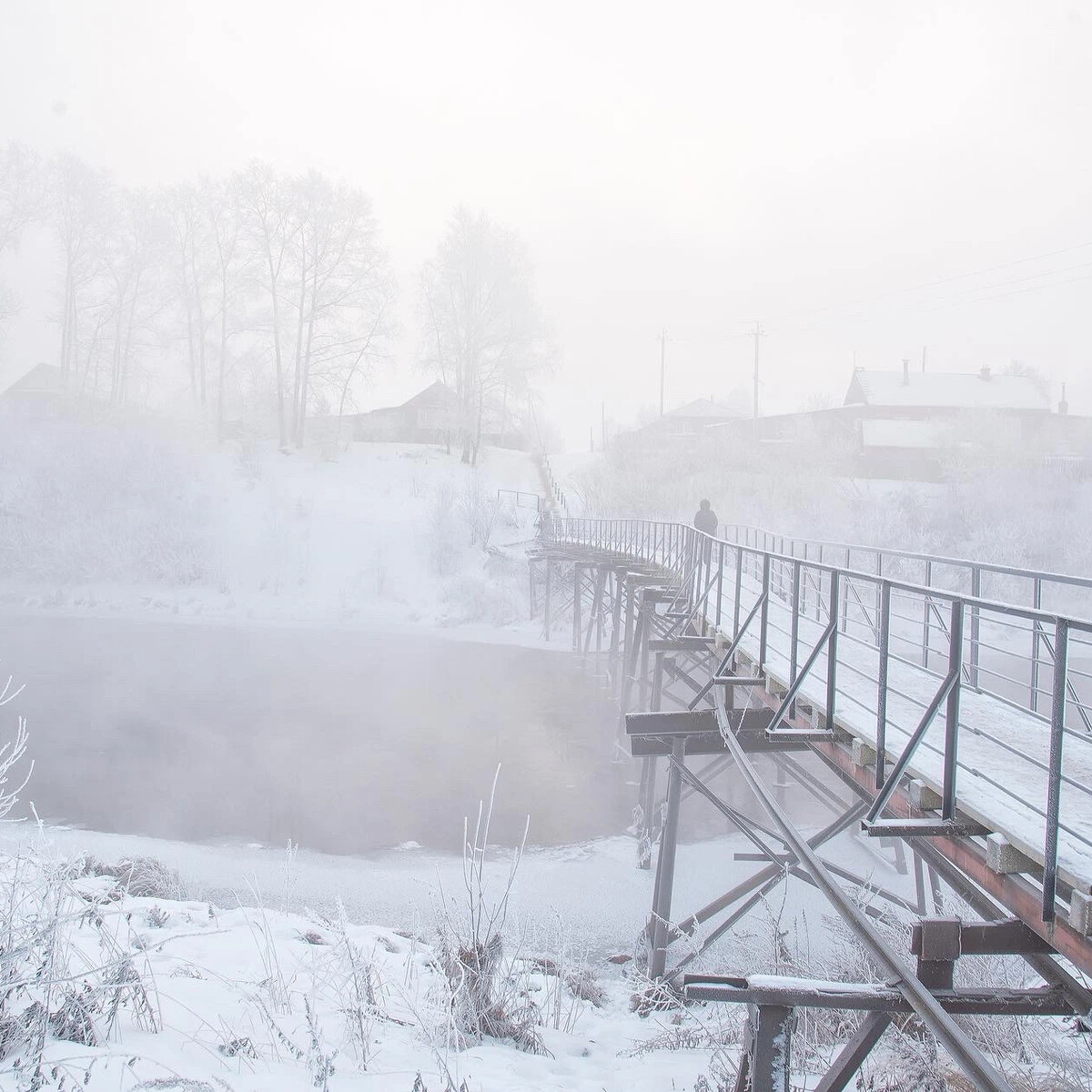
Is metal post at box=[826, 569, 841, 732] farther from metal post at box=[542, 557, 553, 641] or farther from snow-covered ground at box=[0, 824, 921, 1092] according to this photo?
metal post at box=[542, 557, 553, 641]

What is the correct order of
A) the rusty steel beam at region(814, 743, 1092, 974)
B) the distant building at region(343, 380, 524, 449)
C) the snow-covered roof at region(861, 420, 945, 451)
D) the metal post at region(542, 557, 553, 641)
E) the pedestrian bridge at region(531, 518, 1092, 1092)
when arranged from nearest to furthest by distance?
the rusty steel beam at region(814, 743, 1092, 974)
the pedestrian bridge at region(531, 518, 1092, 1092)
the metal post at region(542, 557, 553, 641)
the snow-covered roof at region(861, 420, 945, 451)
the distant building at region(343, 380, 524, 449)

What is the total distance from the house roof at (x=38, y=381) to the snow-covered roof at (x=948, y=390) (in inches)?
1511

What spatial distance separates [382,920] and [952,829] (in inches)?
246

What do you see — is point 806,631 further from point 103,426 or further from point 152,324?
point 152,324

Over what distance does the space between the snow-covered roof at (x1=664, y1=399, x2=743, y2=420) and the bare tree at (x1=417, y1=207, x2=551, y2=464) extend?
1900 centimetres

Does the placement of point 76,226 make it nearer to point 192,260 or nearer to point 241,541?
point 192,260

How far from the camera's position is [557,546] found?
22484 millimetres

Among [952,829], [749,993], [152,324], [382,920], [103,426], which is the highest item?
[152,324]

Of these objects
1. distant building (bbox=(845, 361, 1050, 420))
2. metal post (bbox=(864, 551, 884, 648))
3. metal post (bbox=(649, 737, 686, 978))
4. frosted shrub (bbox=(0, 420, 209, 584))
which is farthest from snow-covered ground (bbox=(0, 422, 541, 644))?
distant building (bbox=(845, 361, 1050, 420))

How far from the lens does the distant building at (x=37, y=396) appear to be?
31359 millimetres

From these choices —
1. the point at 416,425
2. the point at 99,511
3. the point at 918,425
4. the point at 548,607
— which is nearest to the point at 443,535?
the point at 548,607

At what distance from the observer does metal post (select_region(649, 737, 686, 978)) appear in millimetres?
6508

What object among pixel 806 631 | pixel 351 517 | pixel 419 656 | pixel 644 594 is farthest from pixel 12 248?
pixel 806 631

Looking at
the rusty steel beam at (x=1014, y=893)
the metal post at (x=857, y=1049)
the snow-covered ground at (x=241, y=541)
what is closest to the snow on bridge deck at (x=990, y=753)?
the rusty steel beam at (x=1014, y=893)
